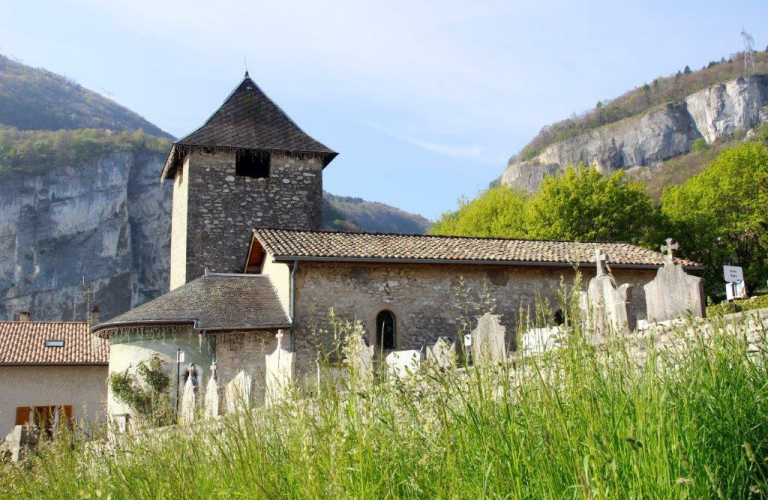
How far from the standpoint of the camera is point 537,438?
3.52 metres

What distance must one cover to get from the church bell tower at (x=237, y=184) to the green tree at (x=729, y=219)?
21.9m

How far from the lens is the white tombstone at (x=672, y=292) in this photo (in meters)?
10.6

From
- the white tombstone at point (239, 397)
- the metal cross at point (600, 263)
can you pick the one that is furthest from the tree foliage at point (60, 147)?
the white tombstone at point (239, 397)

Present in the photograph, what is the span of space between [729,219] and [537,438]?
41.2m

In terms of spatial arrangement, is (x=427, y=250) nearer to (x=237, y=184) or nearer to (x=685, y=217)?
(x=237, y=184)

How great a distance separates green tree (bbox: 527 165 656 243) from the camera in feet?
125

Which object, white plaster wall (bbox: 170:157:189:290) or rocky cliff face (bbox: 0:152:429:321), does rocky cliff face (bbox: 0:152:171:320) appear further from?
white plaster wall (bbox: 170:157:189:290)

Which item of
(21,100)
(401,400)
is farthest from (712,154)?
(21,100)

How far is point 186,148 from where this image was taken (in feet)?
82.6

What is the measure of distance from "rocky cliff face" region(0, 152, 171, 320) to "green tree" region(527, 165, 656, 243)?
5251 centimetres

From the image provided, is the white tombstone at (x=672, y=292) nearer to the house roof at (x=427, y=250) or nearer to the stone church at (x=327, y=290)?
the stone church at (x=327, y=290)

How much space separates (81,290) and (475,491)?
7845cm

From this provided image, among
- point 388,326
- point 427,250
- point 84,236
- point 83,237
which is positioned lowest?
point 388,326

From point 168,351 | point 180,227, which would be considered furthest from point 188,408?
point 180,227
